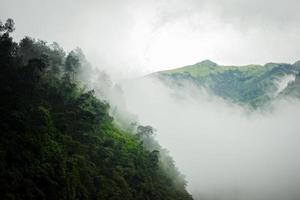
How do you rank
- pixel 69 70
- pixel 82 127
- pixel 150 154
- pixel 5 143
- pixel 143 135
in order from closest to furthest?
pixel 5 143
pixel 82 127
pixel 150 154
pixel 69 70
pixel 143 135

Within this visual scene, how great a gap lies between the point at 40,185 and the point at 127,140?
54.6 m

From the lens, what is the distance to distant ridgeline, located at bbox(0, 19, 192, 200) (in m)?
50.4

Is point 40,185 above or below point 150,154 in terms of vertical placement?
below

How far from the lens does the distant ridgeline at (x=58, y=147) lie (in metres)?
50.4

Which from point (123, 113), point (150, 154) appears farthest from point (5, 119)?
point (123, 113)

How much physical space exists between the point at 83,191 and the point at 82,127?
2447cm

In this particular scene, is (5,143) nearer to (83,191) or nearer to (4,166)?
(4,166)

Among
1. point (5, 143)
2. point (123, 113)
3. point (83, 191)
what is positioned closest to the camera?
point (5, 143)

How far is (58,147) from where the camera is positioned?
60438 mm

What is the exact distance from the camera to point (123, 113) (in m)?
156

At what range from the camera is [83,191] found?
195 ft

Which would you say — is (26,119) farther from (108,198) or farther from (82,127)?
(82,127)

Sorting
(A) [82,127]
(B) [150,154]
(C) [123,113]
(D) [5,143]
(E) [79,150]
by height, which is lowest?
(D) [5,143]

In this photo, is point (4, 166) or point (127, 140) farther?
point (127, 140)
